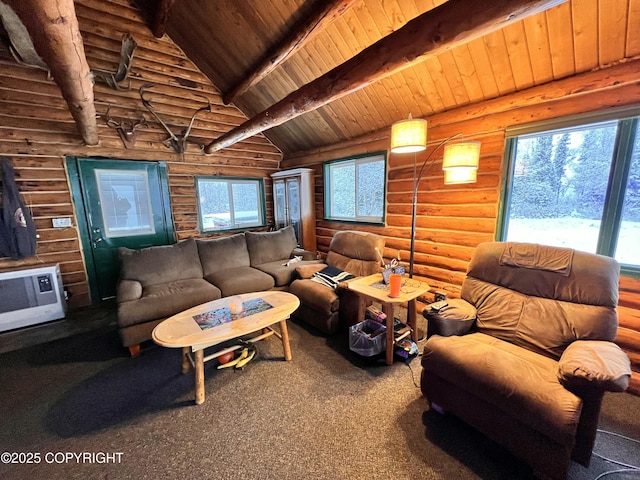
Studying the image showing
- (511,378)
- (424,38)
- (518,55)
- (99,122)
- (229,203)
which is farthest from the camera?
(229,203)

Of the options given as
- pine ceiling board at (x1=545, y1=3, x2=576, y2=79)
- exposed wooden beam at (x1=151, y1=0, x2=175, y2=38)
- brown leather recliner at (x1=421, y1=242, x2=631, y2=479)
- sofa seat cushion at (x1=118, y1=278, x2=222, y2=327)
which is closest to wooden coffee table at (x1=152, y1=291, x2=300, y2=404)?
sofa seat cushion at (x1=118, y1=278, x2=222, y2=327)

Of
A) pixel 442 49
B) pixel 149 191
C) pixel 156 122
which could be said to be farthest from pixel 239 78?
pixel 442 49

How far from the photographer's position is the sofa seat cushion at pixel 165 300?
2.41 metres

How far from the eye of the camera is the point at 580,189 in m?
2.21

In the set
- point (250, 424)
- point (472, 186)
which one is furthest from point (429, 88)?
point (250, 424)

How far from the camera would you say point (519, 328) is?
1.81 meters

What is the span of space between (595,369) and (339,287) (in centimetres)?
187

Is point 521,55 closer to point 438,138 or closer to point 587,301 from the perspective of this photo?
point 438,138

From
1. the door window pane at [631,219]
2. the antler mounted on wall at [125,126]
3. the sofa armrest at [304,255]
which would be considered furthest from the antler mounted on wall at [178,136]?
the door window pane at [631,219]

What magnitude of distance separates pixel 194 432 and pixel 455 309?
6.40ft

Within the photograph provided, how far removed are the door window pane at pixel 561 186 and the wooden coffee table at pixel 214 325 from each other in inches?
95.5

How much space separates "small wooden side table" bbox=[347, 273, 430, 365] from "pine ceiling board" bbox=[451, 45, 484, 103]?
Answer: 196cm

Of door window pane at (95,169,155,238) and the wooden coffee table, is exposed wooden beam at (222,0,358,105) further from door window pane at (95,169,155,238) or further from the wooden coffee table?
the wooden coffee table

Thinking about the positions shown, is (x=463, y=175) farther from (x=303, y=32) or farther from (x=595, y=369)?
(x=303, y=32)
